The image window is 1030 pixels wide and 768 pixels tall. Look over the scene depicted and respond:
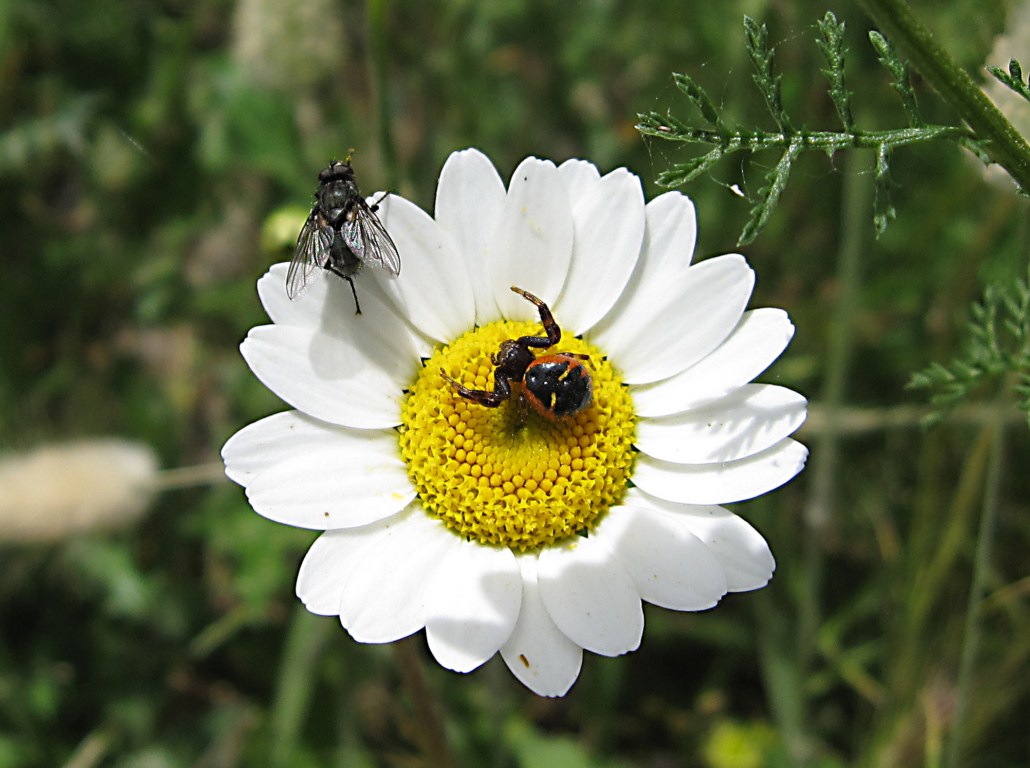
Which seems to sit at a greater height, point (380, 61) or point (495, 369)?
point (380, 61)

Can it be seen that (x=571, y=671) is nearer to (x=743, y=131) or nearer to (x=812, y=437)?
(x=743, y=131)

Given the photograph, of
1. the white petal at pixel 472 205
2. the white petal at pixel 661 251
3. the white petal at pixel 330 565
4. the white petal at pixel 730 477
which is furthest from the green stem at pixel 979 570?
the white petal at pixel 330 565

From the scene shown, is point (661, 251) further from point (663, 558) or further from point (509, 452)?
point (663, 558)

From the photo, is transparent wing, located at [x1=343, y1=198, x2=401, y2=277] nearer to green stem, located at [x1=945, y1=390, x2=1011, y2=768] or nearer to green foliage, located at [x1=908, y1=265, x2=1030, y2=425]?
green foliage, located at [x1=908, y1=265, x2=1030, y2=425]

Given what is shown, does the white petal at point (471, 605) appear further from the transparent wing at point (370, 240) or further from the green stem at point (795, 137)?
the green stem at point (795, 137)

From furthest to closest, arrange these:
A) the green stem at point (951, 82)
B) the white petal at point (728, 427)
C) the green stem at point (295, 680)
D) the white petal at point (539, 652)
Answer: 1. the green stem at point (295, 680)
2. the white petal at point (728, 427)
3. the white petal at point (539, 652)
4. the green stem at point (951, 82)

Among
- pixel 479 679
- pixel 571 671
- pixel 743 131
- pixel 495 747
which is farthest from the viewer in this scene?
pixel 479 679

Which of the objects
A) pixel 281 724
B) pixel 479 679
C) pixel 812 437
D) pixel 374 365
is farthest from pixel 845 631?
pixel 374 365
